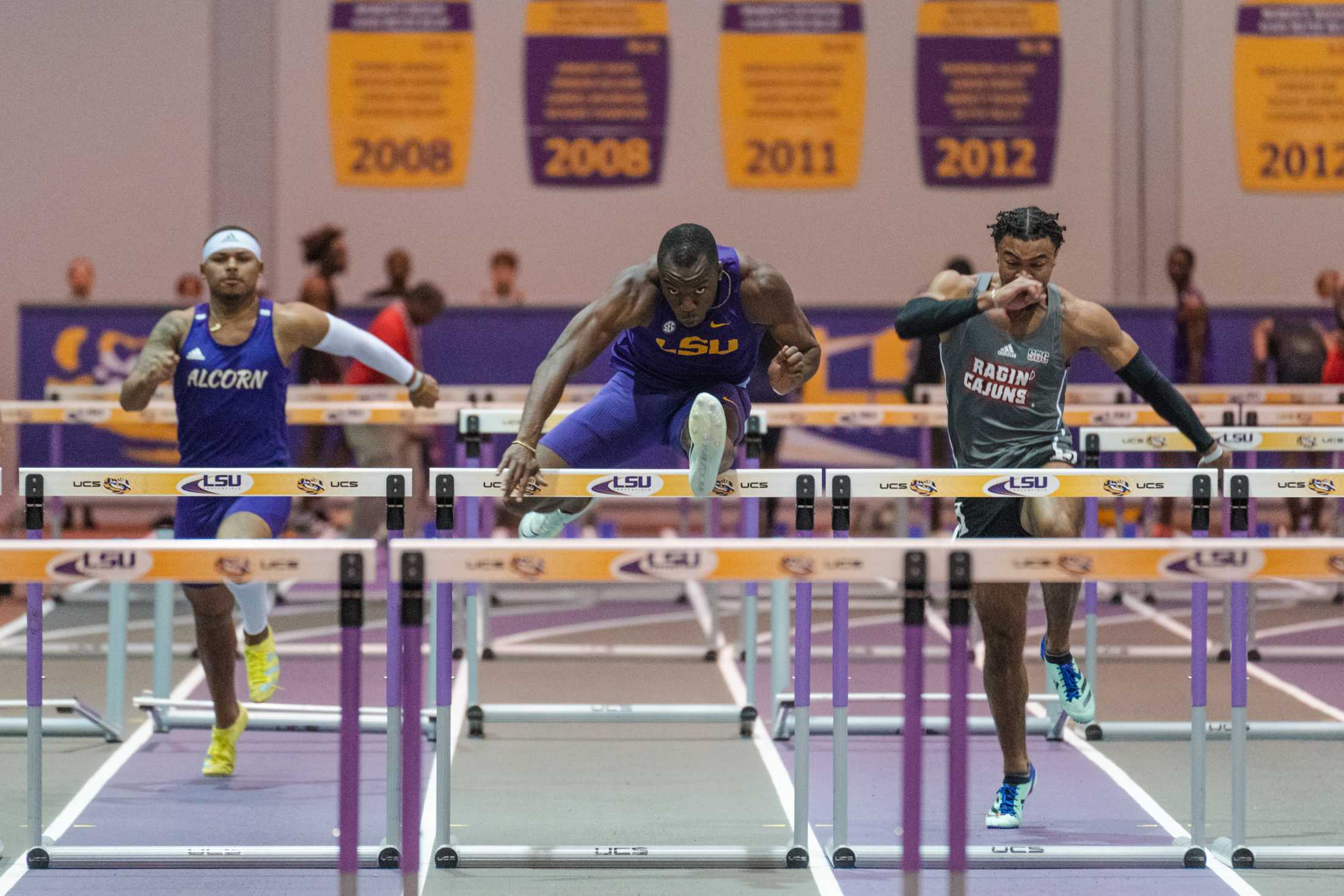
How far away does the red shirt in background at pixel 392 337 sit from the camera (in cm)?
1286

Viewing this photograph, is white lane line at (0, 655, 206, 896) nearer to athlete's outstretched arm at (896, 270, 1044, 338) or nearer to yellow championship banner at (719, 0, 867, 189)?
athlete's outstretched arm at (896, 270, 1044, 338)

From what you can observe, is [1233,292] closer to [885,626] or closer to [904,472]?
[885,626]

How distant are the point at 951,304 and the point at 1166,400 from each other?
881 mm

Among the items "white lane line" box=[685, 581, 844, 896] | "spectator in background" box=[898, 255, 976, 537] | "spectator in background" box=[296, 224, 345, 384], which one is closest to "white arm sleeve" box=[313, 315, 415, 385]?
"white lane line" box=[685, 581, 844, 896]

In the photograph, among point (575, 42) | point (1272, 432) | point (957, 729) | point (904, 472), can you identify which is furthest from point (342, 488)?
point (575, 42)

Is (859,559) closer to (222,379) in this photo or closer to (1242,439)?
(222,379)

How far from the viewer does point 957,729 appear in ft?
13.7

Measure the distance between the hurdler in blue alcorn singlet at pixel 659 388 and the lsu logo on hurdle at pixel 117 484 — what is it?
60.0 inches

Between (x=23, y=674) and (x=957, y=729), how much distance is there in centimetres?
674

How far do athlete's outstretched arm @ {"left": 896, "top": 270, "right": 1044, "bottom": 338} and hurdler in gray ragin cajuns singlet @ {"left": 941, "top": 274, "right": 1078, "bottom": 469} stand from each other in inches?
5.2

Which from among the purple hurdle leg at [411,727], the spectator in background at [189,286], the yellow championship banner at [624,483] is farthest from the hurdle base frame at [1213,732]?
the spectator in background at [189,286]

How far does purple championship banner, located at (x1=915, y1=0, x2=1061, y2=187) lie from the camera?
62.5 ft

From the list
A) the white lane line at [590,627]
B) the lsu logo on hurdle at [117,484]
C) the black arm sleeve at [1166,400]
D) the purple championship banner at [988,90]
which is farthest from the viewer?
the purple championship banner at [988,90]

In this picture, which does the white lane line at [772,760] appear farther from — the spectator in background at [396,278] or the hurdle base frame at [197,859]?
the spectator in background at [396,278]
